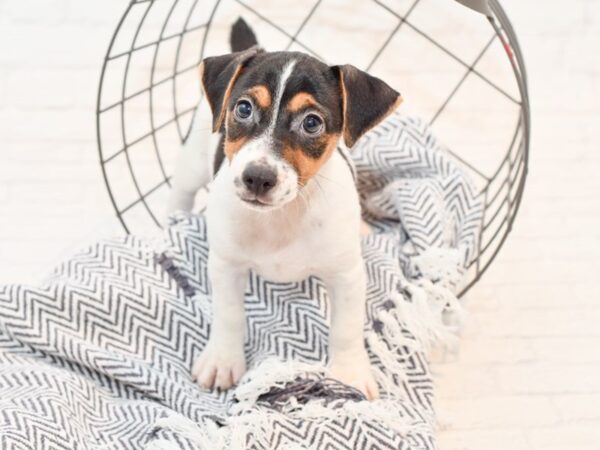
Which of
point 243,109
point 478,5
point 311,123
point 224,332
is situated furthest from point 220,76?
point 224,332

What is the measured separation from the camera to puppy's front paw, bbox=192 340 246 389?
8.83ft

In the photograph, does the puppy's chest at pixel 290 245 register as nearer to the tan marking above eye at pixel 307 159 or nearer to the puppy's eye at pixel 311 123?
the tan marking above eye at pixel 307 159

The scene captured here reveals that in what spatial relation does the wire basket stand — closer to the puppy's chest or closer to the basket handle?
the puppy's chest

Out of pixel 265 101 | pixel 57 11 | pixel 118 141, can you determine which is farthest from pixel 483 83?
pixel 265 101

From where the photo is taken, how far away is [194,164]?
3.11 metres

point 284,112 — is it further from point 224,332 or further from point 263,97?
point 224,332

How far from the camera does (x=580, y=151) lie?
13.0 ft

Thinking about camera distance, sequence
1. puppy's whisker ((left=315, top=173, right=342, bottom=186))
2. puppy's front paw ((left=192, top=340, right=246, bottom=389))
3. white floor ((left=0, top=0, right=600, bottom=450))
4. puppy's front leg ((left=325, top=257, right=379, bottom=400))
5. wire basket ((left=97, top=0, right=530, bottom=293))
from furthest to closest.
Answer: wire basket ((left=97, top=0, right=530, bottom=293))
white floor ((left=0, top=0, right=600, bottom=450))
puppy's front paw ((left=192, top=340, right=246, bottom=389))
puppy's front leg ((left=325, top=257, right=379, bottom=400))
puppy's whisker ((left=315, top=173, right=342, bottom=186))

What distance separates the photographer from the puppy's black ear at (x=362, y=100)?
2225 millimetres

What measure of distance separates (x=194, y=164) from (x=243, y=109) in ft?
3.06

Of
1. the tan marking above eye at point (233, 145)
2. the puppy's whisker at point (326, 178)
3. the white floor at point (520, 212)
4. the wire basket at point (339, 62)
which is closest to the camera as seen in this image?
the tan marking above eye at point (233, 145)

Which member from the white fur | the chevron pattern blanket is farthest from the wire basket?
the white fur

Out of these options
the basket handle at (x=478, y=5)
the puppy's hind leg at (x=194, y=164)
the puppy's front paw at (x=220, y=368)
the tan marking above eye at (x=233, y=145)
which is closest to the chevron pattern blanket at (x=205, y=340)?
the puppy's front paw at (x=220, y=368)

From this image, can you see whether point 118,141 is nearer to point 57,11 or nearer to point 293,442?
point 57,11
